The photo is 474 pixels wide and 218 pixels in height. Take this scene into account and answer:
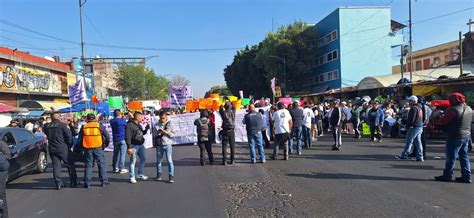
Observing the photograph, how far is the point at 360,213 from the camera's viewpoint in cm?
606

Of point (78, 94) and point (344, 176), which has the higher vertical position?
point (78, 94)

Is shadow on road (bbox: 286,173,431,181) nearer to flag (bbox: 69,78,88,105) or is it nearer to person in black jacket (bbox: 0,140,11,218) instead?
person in black jacket (bbox: 0,140,11,218)

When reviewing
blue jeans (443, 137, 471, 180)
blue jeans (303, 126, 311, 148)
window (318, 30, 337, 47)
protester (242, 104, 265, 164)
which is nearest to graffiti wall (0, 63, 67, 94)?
blue jeans (303, 126, 311, 148)

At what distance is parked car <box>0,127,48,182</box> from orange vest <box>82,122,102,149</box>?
1878mm

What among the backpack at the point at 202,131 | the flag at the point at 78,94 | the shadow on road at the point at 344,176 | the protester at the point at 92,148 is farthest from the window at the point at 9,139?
the flag at the point at 78,94

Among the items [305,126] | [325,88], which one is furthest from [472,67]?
[305,126]

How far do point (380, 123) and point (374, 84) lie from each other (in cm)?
1554

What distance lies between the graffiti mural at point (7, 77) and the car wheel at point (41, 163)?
20.7 m

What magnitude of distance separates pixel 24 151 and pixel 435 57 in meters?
51.8

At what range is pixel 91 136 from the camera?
8922mm

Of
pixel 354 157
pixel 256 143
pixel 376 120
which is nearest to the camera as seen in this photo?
pixel 256 143

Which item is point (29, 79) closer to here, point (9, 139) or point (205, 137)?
point (9, 139)

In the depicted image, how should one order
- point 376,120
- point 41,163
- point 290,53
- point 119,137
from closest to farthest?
point 119,137
point 41,163
point 376,120
point 290,53

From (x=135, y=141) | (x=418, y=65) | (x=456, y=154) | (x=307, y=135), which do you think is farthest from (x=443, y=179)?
(x=418, y=65)
